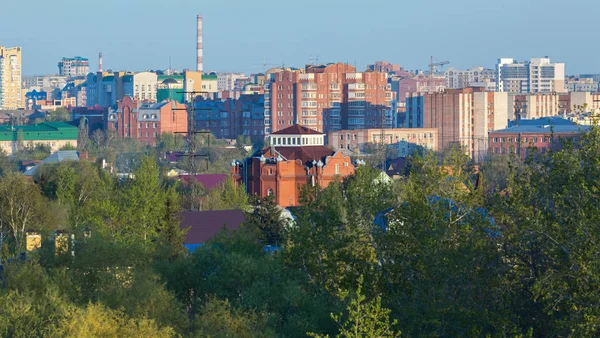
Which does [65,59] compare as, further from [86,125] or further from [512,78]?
[86,125]

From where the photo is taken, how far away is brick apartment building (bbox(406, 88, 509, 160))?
79.8m

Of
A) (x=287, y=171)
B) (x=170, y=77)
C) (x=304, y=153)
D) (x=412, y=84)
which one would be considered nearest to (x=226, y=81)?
(x=412, y=84)

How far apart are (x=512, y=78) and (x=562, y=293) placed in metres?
133

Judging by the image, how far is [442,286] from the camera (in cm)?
1498

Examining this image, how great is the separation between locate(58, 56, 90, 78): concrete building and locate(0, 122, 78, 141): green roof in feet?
318

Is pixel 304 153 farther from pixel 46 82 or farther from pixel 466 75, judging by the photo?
pixel 46 82

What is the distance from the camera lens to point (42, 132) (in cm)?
8606

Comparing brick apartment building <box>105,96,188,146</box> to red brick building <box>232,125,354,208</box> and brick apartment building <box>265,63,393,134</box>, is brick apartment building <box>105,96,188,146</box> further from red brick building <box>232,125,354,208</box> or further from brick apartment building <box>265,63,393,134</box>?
red brick building <box>232,125,354,208</box>

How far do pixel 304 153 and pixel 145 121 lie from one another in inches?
2065

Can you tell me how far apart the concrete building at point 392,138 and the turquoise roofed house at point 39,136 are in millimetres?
16039

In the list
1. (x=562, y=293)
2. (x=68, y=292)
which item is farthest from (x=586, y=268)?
(x=68, y=292)

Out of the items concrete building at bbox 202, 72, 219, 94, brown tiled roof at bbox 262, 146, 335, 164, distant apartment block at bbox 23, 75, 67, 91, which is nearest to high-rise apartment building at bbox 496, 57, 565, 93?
concrete building at bbox 202, 72, 219, 94

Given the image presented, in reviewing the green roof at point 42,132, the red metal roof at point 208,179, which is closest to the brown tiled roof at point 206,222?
the red metal roof at point 208,179

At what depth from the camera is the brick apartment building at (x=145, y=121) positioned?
93.6m
